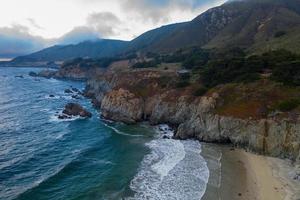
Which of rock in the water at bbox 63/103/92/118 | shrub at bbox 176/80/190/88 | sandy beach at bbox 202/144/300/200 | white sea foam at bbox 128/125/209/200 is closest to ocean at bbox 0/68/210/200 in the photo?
white sea foam at bbox 128/125/209/200

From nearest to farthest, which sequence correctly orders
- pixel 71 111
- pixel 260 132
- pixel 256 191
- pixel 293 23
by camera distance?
pixel 256 191, pixel 260 132, pixel 71 111, pixel 293 23

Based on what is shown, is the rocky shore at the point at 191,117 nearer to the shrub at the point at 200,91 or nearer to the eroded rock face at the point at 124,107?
the eroded rock face at the point at 124,107

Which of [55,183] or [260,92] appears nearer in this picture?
[55,183]

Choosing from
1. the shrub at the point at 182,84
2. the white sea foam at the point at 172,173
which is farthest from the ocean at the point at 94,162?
the shrub at the point at 182,84

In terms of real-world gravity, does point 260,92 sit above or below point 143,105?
above

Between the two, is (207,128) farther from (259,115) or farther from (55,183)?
Answer: (55,183)

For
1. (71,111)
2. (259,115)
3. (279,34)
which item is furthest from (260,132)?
(279,34)

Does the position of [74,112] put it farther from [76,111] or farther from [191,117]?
[191,117]
